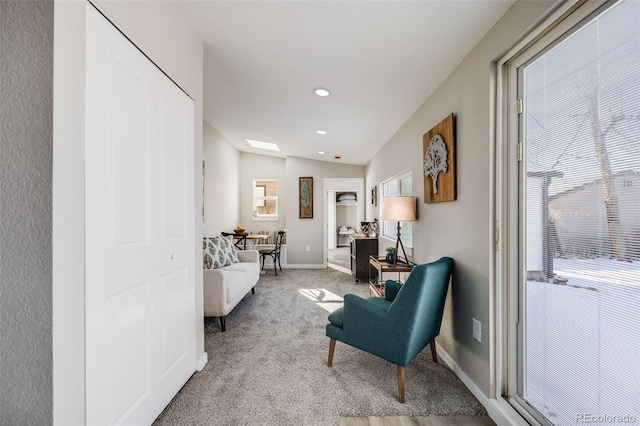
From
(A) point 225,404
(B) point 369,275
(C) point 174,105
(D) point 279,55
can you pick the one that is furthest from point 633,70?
(B) point 369,275

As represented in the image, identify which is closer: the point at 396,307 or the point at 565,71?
the point at 565,71

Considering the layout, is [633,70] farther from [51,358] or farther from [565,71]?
[51,358]

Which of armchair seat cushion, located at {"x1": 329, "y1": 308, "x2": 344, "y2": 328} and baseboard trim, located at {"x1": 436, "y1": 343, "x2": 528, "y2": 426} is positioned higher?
armchair seat cushion, located at {"x1": 329, "y1": 308, "x2": 344, "y2": 328}

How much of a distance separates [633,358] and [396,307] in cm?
101

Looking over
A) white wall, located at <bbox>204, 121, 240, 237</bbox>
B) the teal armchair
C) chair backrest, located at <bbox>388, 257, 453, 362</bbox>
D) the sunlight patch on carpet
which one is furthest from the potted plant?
white wall, located at <bbox>204, 121, 240, 237</bbox>

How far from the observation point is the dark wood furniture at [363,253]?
4.95 m

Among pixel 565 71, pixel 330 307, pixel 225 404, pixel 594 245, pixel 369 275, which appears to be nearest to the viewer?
pixel 594 245

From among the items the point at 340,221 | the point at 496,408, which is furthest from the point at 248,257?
the point at 340,221

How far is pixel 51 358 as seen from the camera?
959 millimetres

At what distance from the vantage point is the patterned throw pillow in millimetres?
3299

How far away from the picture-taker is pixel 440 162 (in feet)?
7.43

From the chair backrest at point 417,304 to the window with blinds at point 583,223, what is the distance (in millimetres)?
472

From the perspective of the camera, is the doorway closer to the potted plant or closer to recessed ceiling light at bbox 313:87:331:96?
the potted plant

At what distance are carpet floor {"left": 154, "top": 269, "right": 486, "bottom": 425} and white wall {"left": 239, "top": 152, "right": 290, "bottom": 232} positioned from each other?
3.69 m
